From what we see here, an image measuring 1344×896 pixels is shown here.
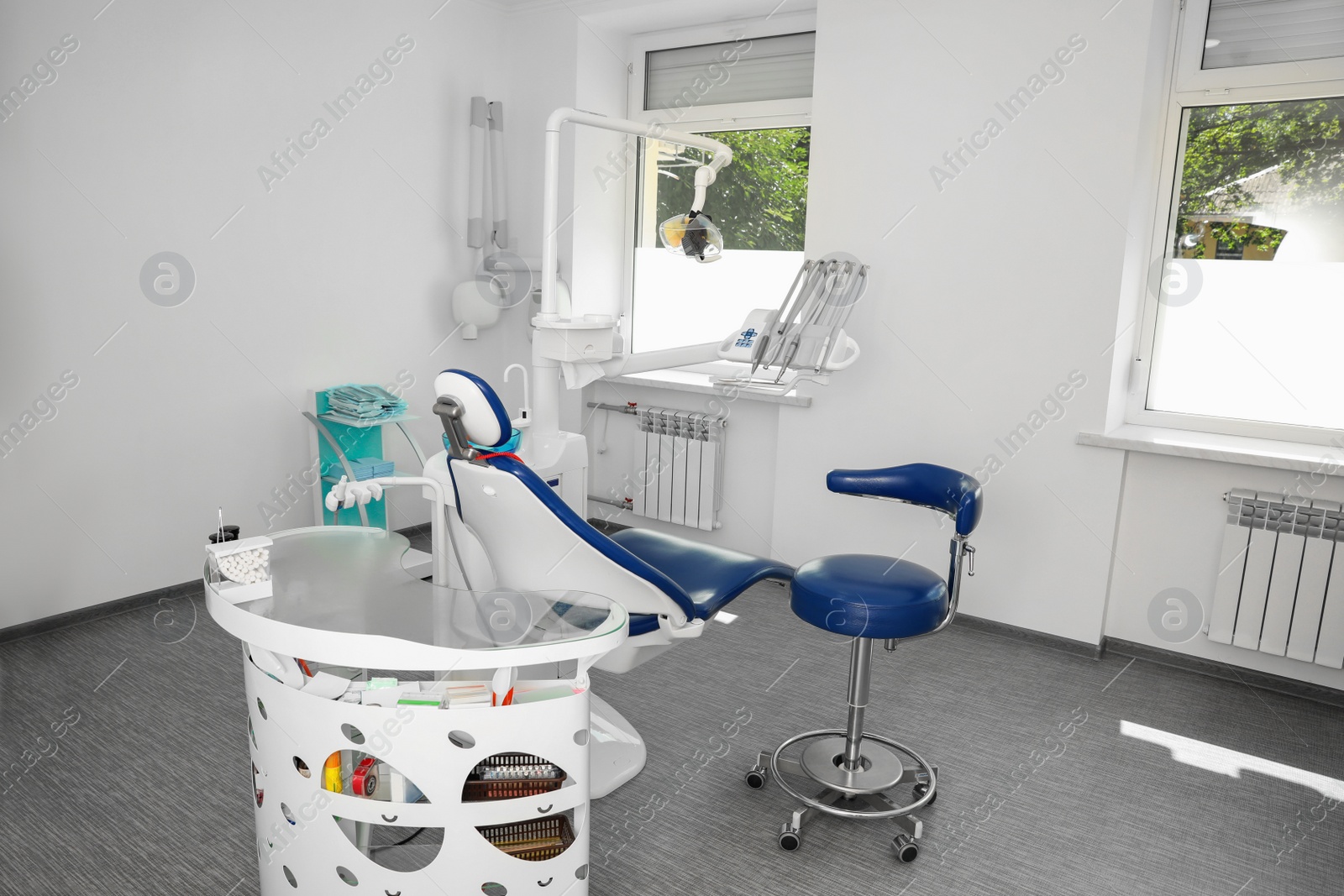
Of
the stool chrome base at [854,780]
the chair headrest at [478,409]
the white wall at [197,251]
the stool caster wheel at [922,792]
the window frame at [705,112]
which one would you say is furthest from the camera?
the window frame at [705,112]

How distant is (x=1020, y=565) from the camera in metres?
3.71

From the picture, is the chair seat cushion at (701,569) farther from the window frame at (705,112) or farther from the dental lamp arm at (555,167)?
the window frame at (705,112)

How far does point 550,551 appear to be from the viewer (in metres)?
2.23

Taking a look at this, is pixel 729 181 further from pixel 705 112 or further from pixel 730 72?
pixel 730 72

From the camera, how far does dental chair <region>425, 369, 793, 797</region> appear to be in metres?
2.16

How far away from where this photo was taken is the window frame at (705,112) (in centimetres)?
445

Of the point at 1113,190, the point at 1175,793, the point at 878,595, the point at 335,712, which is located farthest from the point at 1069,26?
the point at 335,712

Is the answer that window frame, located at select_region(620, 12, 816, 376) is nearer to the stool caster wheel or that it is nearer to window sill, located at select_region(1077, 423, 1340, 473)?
window sill, located at select_region(1077, 423, 1340, 473)

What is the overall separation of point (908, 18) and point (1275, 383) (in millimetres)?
2008

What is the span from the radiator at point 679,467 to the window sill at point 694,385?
0.14 metres

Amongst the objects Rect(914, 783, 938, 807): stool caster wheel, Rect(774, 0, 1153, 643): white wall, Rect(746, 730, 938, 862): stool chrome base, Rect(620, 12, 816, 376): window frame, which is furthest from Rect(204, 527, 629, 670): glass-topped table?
Rect(620, 12, 816, 376): window frame

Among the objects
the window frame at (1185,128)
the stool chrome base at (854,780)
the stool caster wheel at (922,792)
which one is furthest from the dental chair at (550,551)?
the window frame at (1185,128)

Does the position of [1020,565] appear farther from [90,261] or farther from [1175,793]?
[90,261]

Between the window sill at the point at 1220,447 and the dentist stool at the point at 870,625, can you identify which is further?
the window sill at the point at 1220,447
